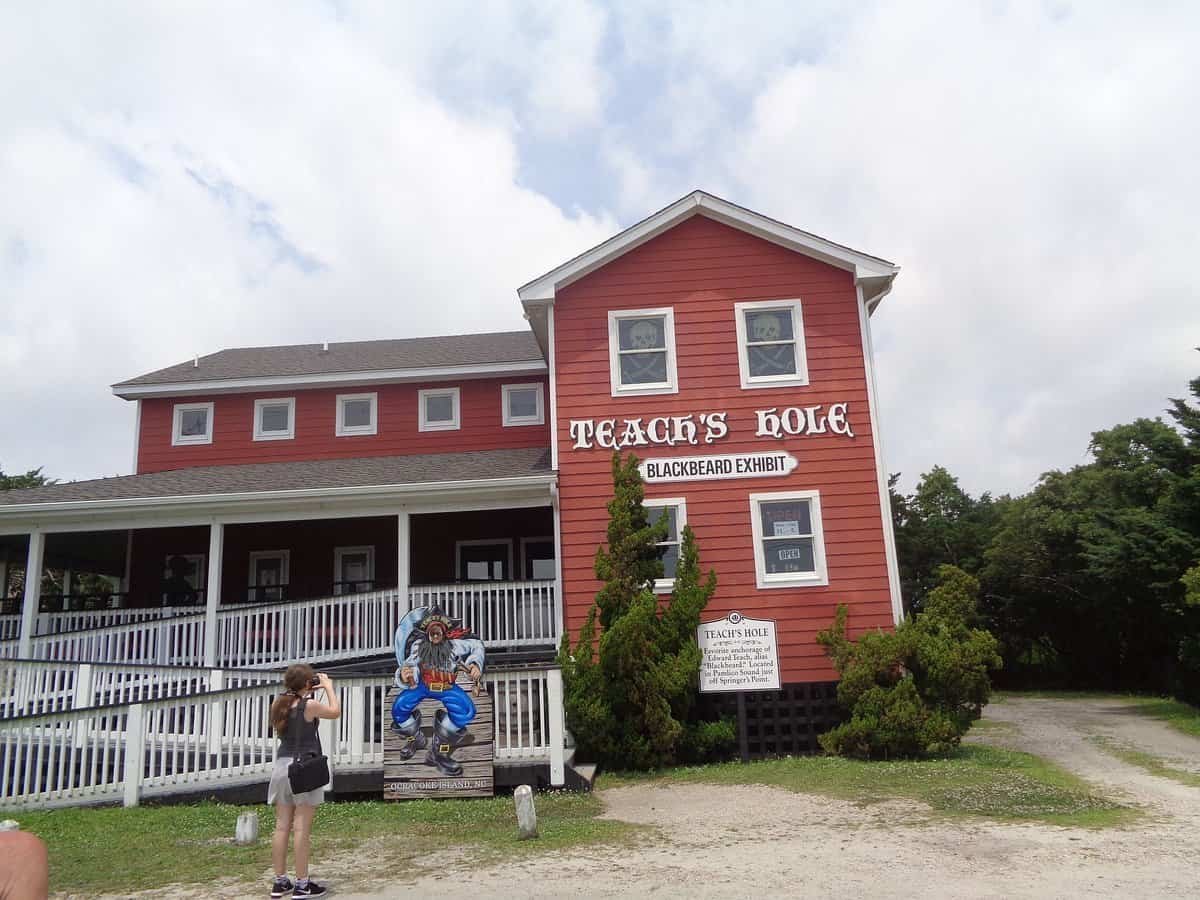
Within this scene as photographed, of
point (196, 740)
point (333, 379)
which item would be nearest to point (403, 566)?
point (196, 740)

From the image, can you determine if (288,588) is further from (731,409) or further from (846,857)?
(846,857)

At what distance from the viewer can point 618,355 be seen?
1578 centimetres

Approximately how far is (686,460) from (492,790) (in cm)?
640

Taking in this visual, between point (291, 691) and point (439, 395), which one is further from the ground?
point (439, 395)

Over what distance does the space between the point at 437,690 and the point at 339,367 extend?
11.5 metres

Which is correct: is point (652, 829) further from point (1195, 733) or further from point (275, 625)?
point (1195, 733)

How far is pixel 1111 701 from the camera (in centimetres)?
2631

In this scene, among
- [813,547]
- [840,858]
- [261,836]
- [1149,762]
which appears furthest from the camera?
[813,547]

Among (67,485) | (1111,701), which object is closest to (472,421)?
(67,485)

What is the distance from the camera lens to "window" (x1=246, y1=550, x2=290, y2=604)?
64.0 ft

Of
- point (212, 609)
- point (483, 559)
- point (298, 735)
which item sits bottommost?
point (298, 735)

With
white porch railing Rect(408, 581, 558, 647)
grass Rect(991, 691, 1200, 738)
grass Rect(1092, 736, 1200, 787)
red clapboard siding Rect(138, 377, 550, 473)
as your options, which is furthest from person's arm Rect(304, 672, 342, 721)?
grass Rect(991, 691, 1200, 738)

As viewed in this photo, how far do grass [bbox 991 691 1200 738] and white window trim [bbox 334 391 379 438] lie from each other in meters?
17.3

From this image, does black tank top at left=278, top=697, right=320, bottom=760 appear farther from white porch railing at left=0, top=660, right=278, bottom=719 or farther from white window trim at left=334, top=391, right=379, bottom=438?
white window trim at left=334, top=391, right=379, bottom=438
